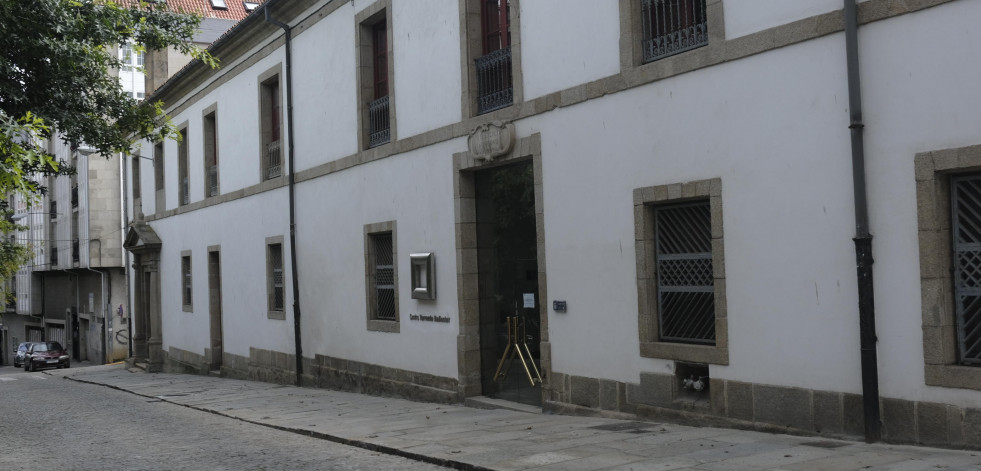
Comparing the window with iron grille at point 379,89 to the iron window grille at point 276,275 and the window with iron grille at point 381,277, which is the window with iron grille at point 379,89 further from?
the iron window grille at point 276,275

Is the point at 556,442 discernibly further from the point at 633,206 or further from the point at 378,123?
the point at 378,123

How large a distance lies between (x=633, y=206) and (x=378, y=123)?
6.79 meters

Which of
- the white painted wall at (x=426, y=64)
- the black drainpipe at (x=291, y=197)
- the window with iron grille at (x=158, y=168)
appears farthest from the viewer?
the window with iron grille at (x=158, y=168)

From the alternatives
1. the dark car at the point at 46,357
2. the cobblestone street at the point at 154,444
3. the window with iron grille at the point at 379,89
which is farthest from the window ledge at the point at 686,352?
the dark car at the point at 46,357

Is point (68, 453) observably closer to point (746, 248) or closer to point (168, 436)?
point (168, 436)

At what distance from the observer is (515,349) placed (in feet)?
44.1

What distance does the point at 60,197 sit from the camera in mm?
48500

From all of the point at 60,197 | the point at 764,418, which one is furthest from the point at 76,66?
the point at 60,197

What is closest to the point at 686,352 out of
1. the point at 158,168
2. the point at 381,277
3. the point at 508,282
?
the point at 508,282

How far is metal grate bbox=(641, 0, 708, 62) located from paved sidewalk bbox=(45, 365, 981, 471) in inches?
153

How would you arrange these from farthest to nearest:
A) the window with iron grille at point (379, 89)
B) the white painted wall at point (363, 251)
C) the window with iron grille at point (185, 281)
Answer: the window with iron grille at point (185, 281) < the window with iron grille at point (379, 89) < the white painted wall at point (363, 251)

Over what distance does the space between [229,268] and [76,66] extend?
906cm

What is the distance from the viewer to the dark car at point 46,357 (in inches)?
1635

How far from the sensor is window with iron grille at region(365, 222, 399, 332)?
51.6ft
